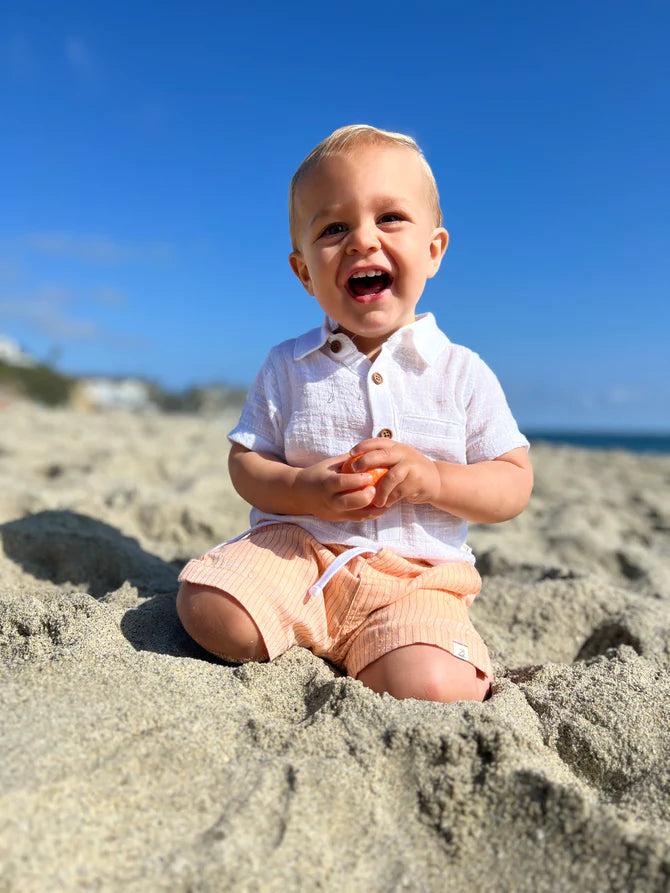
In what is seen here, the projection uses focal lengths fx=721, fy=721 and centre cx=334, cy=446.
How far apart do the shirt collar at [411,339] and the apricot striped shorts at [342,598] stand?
19.6 inches

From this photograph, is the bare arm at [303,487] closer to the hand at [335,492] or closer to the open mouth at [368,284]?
the hand at [335,492]

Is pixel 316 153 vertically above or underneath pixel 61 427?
above

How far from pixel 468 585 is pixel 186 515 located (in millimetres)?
1746

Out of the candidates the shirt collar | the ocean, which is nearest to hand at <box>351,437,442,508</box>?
the shirt collar

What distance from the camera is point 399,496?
1685 millimetres

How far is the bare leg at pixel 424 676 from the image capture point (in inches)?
60.7

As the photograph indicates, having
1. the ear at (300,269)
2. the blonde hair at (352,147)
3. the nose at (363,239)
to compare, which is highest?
the blonde hair at (352,147)

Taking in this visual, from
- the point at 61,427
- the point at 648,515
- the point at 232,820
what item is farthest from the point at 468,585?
the point at 61,427

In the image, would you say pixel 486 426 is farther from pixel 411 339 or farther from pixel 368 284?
pixel 368 284

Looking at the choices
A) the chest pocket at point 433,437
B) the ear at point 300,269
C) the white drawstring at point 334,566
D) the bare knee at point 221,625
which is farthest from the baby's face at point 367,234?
the bare knee at point 221,625

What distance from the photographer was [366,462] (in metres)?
1.63

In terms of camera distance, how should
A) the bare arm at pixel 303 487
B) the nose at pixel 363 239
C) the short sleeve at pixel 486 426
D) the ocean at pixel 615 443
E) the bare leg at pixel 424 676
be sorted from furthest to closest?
the ocean at pixel 615 443, the short sleeve at pixel 486 426, the nose at pixel 363 239, the bare arm at pixel 303 487, the bare leg at pixel 424 676

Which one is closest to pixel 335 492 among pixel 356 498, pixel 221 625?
pixel 356 498

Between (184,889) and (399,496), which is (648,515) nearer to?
(399,496)
